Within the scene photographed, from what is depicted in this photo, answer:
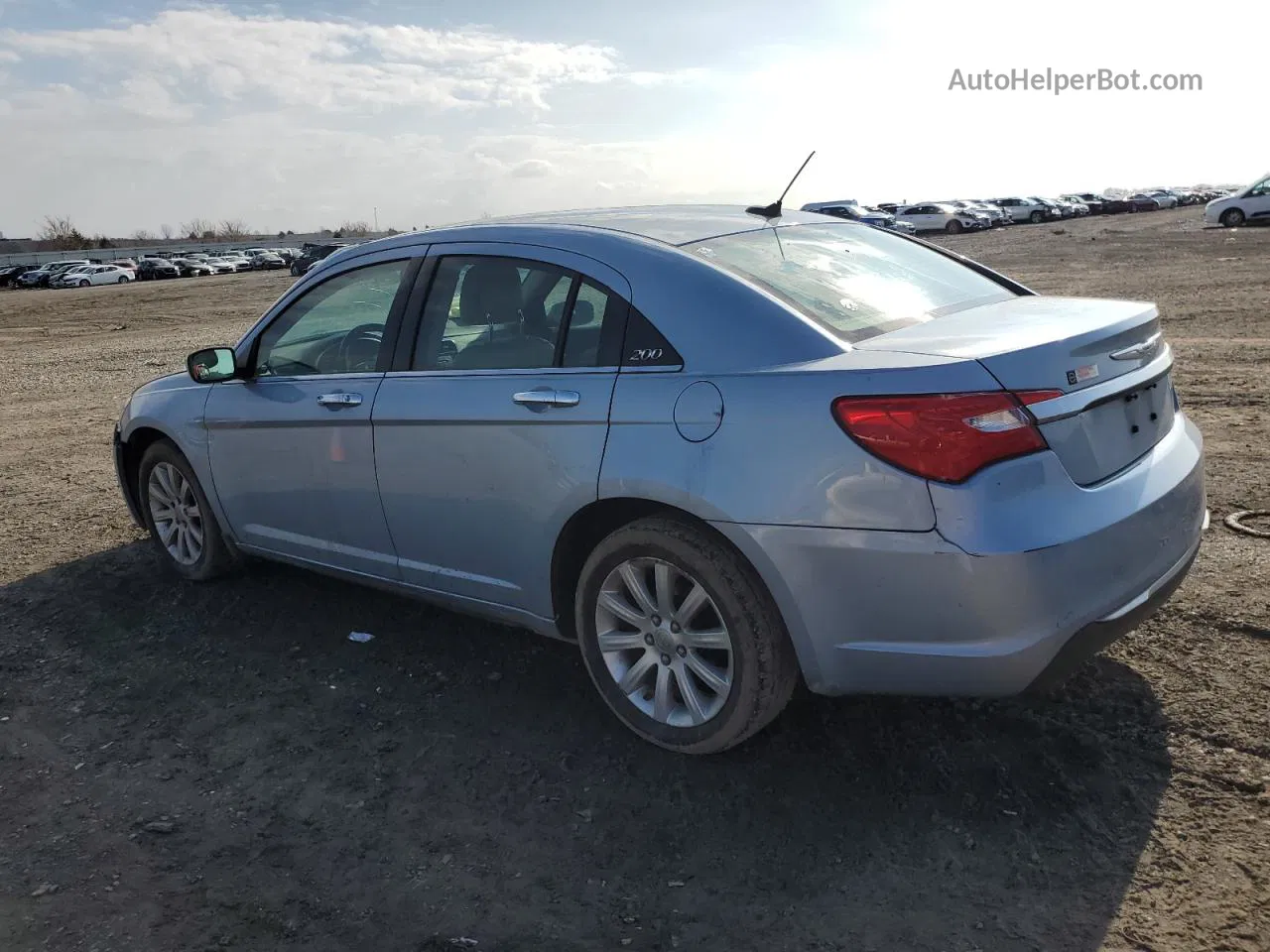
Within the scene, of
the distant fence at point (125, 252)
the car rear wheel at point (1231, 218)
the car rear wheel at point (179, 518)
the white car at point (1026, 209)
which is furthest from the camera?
the distant fence at point (125, 252)

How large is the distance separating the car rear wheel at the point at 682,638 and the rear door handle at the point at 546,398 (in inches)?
18.8

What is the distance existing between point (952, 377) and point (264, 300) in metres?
31.8

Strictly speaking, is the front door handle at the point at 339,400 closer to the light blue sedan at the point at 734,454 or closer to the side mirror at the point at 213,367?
the light blue sedan at the point at 734,454

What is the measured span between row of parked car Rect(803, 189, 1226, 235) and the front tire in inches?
438

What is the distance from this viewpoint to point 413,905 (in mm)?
2947

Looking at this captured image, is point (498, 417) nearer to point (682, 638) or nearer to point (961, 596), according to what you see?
point (682, 638)

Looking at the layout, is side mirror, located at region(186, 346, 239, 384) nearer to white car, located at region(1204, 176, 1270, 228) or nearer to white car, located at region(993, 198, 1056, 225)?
white car, located at region(1204, 176, 1270, 228)

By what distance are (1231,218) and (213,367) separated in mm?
40447

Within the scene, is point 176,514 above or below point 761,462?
below

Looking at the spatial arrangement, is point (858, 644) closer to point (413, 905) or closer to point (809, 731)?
point (809, 731)

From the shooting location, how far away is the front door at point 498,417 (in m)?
3.62

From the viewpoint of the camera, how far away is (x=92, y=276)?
55.9 meters

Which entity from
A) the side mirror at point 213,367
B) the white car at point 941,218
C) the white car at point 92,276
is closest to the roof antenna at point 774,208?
the side mirror at point 213,367

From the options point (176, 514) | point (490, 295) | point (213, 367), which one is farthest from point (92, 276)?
point (490, 295)
